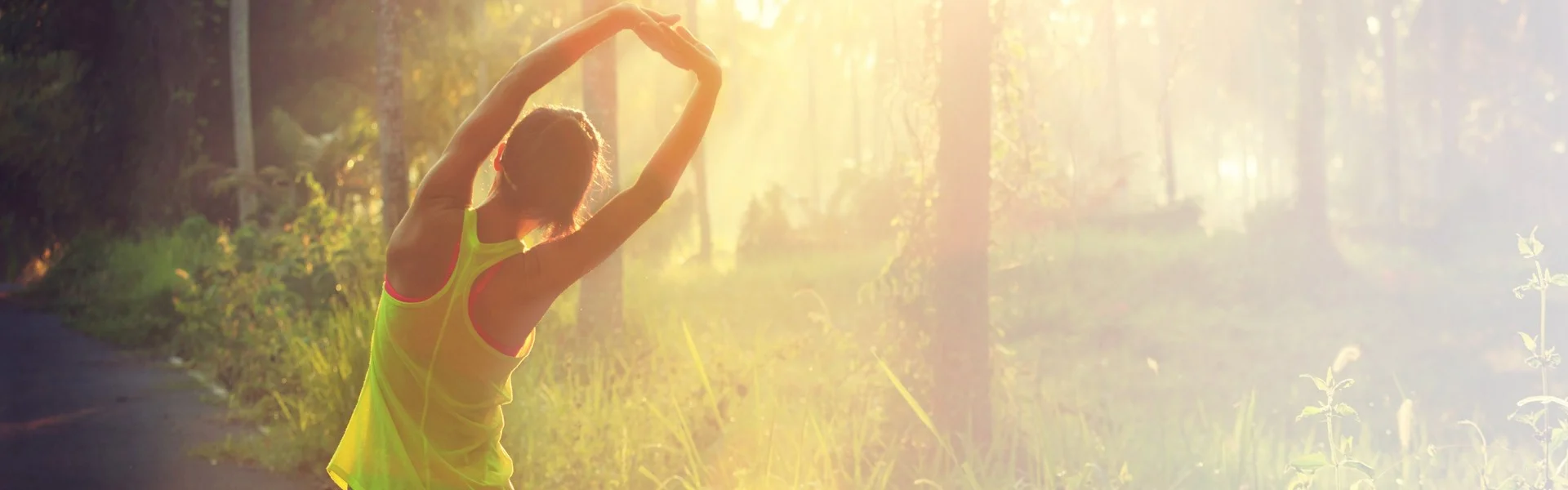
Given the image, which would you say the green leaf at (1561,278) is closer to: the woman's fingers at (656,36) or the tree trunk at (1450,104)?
the woman's fingers at (656,36)

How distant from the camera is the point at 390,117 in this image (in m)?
9.94

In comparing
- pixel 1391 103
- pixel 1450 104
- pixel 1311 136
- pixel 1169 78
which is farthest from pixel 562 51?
pixel 1450 104

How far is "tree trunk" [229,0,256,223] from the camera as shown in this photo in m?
18.0

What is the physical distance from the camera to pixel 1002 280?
7262 mm

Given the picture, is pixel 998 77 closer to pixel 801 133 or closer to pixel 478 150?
pixel 478 150

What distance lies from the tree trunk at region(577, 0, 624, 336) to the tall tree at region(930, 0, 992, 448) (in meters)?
2.79

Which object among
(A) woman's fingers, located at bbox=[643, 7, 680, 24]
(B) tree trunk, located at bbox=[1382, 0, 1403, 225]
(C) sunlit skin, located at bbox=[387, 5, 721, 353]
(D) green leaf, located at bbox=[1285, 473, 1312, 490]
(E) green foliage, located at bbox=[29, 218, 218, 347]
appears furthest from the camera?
(B) tree trunk, located at bbox=[1382, 0, 1403, 225]

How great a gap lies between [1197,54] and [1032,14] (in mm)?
38331

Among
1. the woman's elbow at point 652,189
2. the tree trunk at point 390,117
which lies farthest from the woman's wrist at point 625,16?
the tree trunk at point 390,117

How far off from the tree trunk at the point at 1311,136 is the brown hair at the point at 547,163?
25427 millimetres

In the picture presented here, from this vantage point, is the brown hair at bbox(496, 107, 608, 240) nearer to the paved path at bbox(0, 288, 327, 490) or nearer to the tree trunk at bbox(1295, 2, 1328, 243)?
the paved path at bbox(0, 288, 327, 490)

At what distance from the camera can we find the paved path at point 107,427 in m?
7.93

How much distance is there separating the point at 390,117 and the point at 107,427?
3226mm

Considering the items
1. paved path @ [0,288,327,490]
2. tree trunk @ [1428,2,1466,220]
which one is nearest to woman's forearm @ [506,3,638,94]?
paved path @ [0,288,327,490]
